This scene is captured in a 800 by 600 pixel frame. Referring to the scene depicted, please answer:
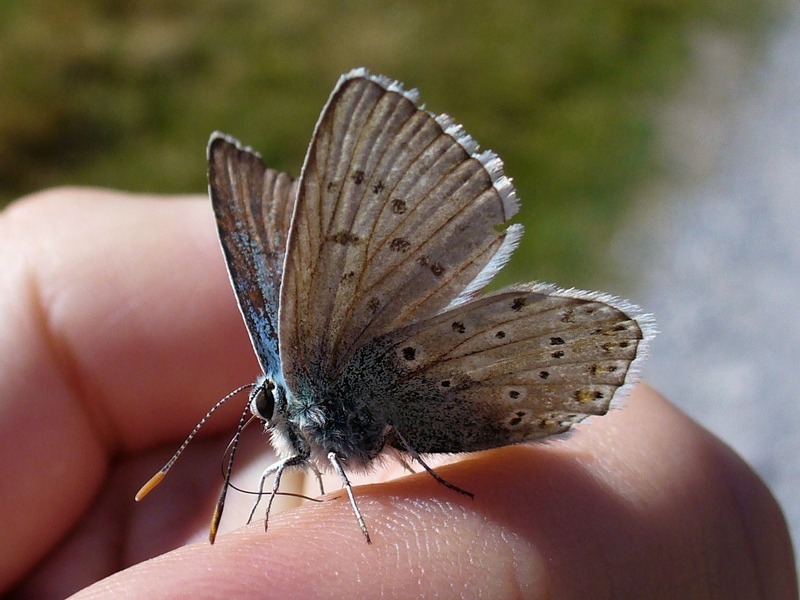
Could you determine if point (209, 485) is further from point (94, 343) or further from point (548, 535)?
point (548, 535)

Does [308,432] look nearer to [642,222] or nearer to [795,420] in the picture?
[795,420]

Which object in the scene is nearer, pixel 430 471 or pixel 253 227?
pixel 430 471

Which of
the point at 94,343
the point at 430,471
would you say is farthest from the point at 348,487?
the point at 94,343

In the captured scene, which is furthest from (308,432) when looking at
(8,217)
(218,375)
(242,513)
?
(8,217)

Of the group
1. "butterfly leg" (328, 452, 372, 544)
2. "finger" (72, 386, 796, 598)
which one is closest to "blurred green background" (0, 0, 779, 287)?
"finger" (72, 386, 796, 598)

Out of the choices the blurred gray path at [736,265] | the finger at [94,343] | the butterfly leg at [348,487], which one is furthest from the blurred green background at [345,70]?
the butterfly leg at [348,487]

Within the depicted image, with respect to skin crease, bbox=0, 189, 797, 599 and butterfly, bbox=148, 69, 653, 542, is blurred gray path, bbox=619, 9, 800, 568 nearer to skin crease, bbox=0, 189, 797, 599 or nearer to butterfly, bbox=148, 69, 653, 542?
skin crease, bbox=0, 189, 797, 599
